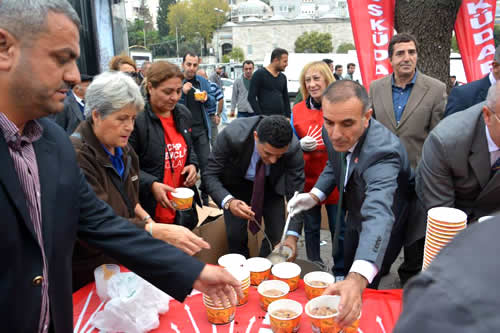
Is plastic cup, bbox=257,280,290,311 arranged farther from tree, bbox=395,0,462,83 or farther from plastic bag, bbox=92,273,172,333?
tree, bbox=395,0,462,83

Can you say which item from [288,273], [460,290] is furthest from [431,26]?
[460,290]

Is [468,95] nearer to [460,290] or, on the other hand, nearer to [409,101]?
[409,101]

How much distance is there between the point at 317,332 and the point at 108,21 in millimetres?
5530

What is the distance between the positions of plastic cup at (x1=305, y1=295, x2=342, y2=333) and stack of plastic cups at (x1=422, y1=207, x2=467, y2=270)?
0.40m

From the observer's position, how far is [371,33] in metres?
4.39

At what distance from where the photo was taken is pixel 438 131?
198 cm

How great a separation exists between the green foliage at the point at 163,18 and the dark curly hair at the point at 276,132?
73702 millimetres

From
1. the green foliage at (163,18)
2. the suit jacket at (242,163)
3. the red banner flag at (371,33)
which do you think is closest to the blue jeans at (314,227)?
the suit jacket at (242,163)

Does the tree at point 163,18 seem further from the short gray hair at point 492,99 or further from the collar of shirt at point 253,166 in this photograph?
the short gray hair at point 492,99

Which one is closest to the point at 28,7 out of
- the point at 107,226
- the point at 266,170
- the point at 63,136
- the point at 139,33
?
the point at 63,136

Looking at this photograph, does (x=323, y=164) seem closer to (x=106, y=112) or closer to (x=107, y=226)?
(x=106, y=112)

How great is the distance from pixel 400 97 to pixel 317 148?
82 cm

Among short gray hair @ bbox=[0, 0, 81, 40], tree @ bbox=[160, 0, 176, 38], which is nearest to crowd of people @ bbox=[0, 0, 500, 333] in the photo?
short gray hair @ bbox=[0, 0, 81, 40]

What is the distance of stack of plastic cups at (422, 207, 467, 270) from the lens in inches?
55.5
